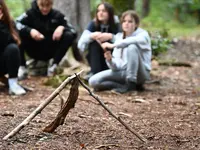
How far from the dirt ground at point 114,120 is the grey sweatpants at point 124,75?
165 millimetres

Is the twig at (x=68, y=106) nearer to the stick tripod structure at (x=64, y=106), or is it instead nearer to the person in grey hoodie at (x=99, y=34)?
the stick tripod structure at (x=64, y=106)

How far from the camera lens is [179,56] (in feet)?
34.9

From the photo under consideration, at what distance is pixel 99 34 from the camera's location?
20.3 ft

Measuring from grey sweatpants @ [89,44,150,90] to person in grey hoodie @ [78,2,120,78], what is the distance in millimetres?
407

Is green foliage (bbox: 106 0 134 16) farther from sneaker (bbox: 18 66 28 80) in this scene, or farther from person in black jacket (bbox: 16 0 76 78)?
sneaker (bbox: 18 66 28 80)

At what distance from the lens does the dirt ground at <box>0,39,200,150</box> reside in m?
3.21

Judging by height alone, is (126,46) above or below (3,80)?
above

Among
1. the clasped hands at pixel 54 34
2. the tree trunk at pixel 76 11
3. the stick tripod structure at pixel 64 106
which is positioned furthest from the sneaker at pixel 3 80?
the stick tripod structure at pixel 64 106

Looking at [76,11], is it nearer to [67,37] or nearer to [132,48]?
[67,37]

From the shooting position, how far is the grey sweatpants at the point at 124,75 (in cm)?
570

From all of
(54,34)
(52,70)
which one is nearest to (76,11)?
(54,34)

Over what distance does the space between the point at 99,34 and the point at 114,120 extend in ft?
7.57

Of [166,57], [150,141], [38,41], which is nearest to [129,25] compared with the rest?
[38,41]

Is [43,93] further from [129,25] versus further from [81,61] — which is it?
[81,61]
